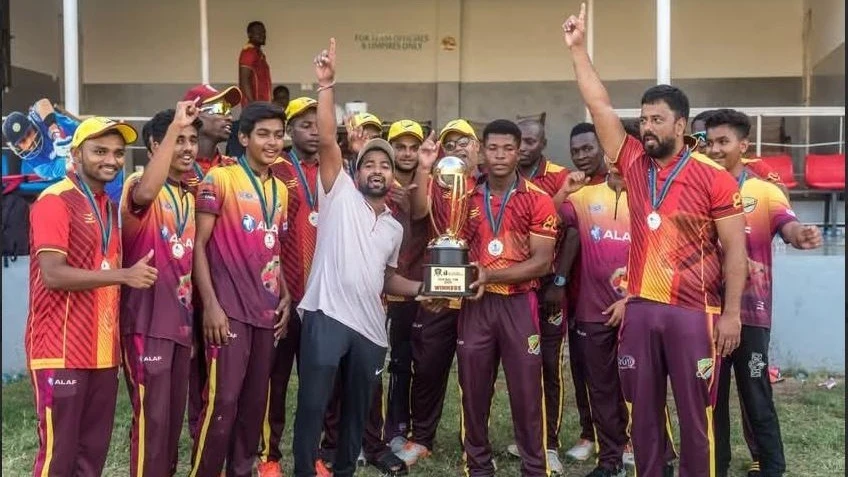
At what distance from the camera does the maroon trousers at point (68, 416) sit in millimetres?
4148

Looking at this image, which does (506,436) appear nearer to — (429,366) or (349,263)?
(429,366)

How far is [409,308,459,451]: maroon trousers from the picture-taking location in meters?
5.93

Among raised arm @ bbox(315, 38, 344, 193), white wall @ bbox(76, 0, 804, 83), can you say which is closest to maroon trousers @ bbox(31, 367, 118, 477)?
raised arm @ bbox(315, 38, 344, 193)

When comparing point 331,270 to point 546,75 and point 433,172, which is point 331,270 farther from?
point 546,75

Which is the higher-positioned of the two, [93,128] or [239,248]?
[93,128]

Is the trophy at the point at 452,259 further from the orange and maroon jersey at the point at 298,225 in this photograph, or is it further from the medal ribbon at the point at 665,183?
the medal ribbon at the point at 665,183

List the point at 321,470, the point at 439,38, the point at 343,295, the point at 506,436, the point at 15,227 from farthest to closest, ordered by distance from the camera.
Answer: the point at 439,38 < the point at 15,227 < the point at 506,436 < the point at 321,470 < the point at 343,295

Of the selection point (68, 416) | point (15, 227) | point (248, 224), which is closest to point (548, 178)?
point (248, 224)

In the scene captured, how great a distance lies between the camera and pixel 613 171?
580cm

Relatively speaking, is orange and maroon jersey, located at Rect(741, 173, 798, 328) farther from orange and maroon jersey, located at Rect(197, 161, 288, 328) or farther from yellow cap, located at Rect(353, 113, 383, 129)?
orange and maroon jersey, located at Rect(197, 161, 288, 328)

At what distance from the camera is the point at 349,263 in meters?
4.94

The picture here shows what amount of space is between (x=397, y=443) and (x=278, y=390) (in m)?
1.08

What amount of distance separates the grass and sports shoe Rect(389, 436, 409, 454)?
19cm

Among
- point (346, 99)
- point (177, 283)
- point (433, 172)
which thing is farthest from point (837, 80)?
point (177, 283)
